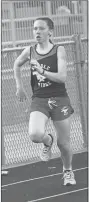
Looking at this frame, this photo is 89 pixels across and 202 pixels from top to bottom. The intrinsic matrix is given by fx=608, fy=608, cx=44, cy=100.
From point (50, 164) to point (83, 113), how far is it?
1262 mm

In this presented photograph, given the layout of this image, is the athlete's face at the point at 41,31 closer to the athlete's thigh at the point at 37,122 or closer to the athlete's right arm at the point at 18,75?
the athlete's right arm at the point at 18,75

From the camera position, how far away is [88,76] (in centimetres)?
1022

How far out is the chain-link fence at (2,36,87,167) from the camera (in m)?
9.30

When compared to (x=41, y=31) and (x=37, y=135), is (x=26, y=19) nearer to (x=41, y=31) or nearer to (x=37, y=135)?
(x=41, y=31)

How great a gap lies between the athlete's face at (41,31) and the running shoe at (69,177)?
1654 mm

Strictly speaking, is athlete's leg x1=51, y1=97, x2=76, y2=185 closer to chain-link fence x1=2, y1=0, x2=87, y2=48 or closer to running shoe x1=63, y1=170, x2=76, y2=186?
running shoe x1=63, y1=170, x2=76, y2=186

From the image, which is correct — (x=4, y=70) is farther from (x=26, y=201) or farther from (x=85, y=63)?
(x=26, y=201)

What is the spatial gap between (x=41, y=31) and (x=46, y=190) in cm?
203

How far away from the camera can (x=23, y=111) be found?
9.49 meters

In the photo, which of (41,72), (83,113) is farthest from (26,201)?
(83,113)

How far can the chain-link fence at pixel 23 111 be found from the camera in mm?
9305

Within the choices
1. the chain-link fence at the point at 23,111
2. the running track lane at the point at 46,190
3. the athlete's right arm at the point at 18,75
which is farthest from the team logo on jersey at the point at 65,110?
the chain-link fence at the point at 23,111

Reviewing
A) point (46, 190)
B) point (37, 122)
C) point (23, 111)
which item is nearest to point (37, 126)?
point (37, 122)

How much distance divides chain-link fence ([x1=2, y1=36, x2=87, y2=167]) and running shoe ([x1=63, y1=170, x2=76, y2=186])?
2183 mm
